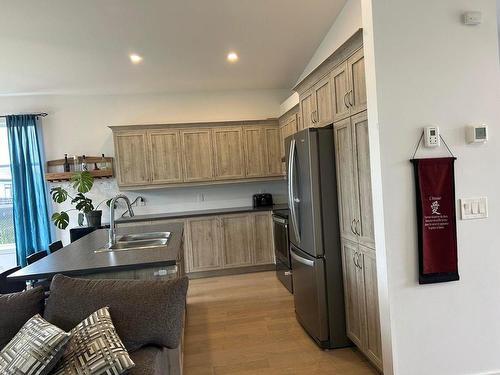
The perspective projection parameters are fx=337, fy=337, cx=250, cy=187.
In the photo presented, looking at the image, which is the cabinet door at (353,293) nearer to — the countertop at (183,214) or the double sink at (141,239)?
the double sink at (141,239)

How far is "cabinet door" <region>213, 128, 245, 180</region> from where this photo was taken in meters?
5.27

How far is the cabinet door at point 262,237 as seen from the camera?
5.07 metres

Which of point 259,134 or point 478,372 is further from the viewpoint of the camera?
point 259,134

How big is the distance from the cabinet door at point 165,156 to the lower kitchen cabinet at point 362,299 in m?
3.25

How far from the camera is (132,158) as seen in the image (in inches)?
200

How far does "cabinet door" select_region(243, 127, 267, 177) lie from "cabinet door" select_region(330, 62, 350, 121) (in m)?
2.76

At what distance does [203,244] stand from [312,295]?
2486 mm

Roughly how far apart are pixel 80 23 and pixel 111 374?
3.49 meters

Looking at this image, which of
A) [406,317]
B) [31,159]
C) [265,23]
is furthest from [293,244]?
[31,159]

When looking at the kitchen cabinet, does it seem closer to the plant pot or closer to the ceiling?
the ceiling

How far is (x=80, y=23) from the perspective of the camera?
3498 millimetres

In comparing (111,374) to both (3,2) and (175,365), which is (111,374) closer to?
(175,365)

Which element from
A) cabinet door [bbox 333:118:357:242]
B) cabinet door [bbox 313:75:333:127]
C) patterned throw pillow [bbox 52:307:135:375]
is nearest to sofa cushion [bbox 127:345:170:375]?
patterned throw pillow [bbox 52:307:135:375]

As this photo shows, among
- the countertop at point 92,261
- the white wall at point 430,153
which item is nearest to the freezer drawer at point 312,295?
the white wall at point 430,153
